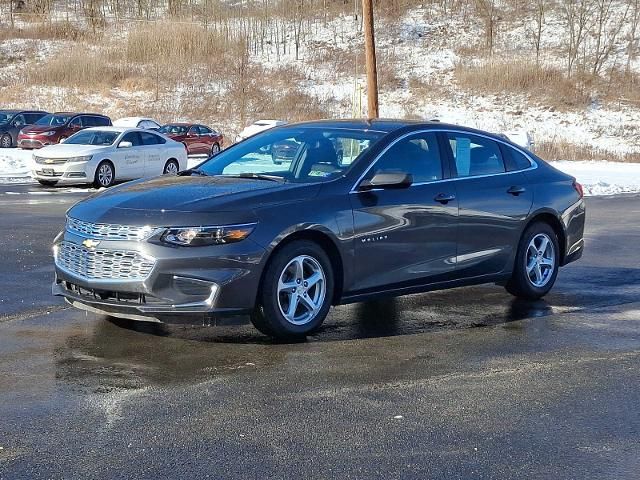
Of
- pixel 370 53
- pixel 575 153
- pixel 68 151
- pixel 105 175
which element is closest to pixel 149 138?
pixel 105 175

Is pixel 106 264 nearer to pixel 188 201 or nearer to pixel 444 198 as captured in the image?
pixel 188 201

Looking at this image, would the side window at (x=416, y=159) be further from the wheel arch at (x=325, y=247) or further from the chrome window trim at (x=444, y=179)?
the wheel arch at (x=325, y=247)

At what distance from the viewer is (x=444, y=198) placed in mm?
8289

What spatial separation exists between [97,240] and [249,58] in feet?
183

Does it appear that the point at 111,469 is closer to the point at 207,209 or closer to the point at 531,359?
the point at 207,209

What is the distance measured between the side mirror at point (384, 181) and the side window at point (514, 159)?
5.51 feet

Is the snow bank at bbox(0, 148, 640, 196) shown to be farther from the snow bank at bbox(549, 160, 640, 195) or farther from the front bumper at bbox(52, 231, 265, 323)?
the front bumper at bbox(52, 231, 265, 323)

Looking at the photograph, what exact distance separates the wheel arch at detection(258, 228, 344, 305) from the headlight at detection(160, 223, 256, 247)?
0.29 metres

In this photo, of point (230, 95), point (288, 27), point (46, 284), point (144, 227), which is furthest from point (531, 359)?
point (288, 27)

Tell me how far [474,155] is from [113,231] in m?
3.40

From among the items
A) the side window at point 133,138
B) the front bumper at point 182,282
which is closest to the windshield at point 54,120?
the side window at point 133,138

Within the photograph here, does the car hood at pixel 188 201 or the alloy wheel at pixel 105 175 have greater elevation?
the car hood at pixel 188 201

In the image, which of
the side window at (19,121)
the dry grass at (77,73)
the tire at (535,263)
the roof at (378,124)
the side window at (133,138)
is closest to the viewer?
the roof at (378,124)

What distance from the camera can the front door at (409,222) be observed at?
7703 mm
